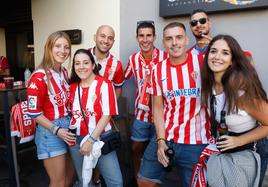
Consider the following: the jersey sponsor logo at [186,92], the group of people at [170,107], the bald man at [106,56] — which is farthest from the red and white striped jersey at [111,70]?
the jersey sponsor logo at [186,92]

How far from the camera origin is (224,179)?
179cm

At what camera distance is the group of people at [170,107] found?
72.2 inches

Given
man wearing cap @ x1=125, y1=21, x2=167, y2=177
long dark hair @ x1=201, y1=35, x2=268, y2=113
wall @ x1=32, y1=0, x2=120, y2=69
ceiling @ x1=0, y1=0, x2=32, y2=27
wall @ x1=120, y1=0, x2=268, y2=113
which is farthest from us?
ceiling @ x1=0, y1=0, x2=32, y2=27

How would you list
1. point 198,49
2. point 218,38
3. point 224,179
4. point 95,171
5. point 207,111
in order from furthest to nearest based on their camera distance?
point 95,171 < point 198,49 < point 207,111 < point 218,38 < point 224,179

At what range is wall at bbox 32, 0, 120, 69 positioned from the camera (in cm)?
407

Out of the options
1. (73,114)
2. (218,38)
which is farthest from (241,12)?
(73,114)

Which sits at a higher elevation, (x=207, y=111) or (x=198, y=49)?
(x=198, y=49)

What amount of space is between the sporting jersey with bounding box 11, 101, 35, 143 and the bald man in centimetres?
97

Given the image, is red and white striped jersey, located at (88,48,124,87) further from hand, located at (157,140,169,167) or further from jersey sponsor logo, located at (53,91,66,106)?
hand, located at (157,140,169,167)

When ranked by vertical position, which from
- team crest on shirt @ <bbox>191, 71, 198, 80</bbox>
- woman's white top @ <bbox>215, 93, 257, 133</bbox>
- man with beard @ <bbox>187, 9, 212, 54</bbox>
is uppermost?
man with beard @ <bbox>187, 9, 212, 54</bbox>

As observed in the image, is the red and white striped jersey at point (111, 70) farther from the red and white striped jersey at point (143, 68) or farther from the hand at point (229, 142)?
the hand at point (229, 142)

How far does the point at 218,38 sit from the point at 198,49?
0.68 meters

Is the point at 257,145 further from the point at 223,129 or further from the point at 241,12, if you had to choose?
the point at 241,12

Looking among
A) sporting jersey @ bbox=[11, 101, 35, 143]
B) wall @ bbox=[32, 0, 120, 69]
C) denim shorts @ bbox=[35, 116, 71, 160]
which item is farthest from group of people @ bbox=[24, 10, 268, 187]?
wall @ bbox=[32, 0, 120, 69]
